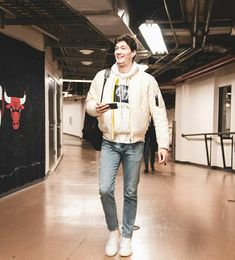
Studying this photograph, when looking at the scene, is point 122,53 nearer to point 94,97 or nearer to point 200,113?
point 94,97

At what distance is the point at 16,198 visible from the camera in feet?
15.9

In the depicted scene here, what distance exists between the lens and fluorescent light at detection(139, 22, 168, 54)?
5.39 meters

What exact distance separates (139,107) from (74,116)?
61.7ft

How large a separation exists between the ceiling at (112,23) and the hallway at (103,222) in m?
2.14

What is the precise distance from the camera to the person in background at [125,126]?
2664mm

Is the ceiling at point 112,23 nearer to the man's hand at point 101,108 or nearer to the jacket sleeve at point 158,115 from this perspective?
the jacket sleeve at point 158,115

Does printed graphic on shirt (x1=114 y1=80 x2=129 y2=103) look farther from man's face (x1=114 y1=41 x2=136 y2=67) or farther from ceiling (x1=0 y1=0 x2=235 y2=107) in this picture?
ceiling (x1=0 y1=0 x2=235 y2=107)

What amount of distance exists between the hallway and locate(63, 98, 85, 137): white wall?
44.3 ft

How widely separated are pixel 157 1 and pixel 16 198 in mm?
4084

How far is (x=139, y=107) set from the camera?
8.80 feet

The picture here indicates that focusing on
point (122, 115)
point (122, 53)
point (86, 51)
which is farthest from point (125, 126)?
point (86, 51)

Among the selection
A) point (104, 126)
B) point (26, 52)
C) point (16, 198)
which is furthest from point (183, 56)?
point (104, 126)

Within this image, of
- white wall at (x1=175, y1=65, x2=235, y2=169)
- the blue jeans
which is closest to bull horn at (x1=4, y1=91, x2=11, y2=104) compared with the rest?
the blue jeans

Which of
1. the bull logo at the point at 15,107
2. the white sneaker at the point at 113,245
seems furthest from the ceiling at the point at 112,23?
the white sneaker at the point at 113,245
